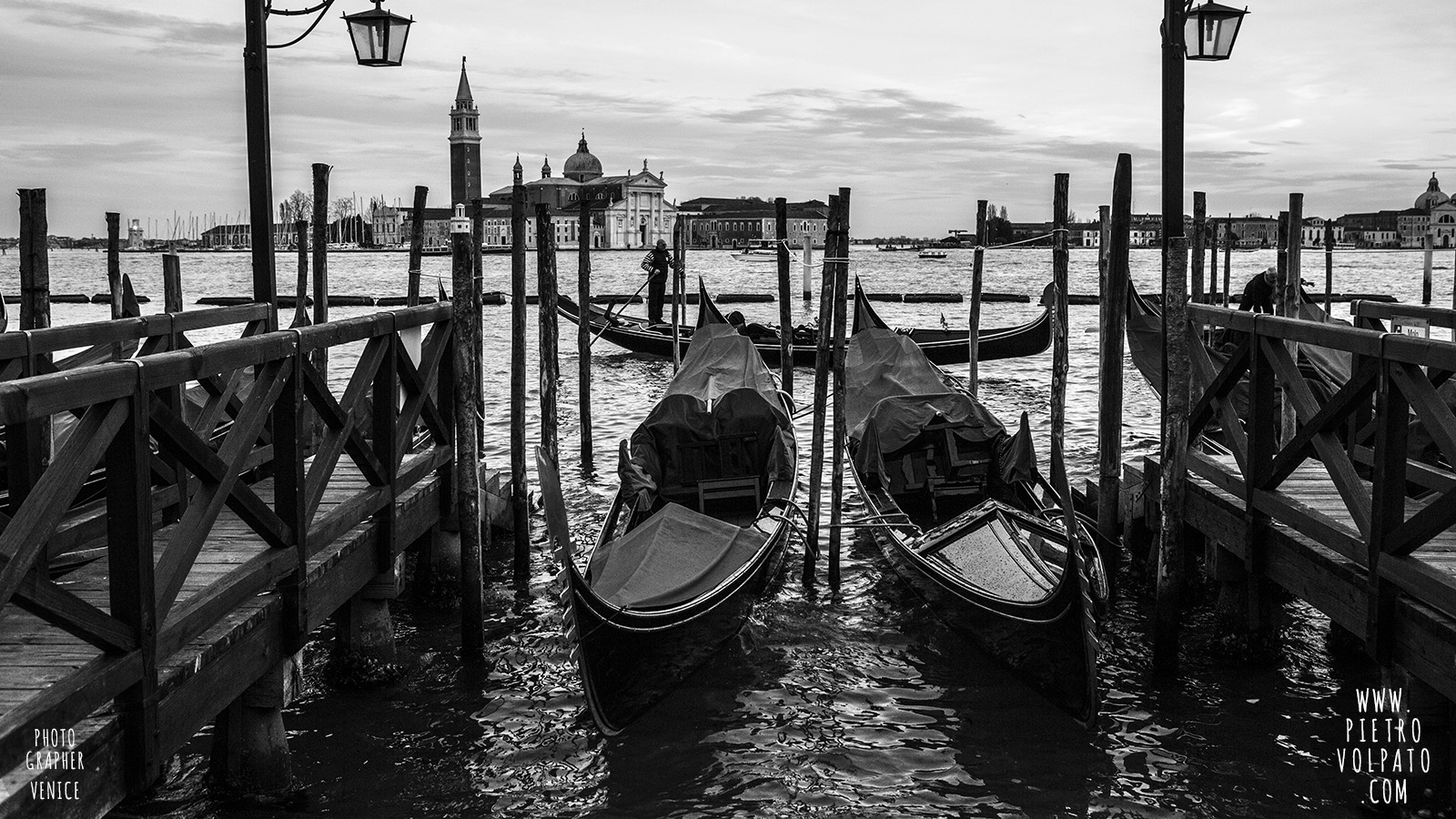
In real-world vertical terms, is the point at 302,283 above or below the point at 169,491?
above

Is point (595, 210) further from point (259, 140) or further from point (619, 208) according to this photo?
point (259, 140)

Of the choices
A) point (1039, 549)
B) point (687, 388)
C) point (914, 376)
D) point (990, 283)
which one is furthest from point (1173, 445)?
point (990, 283)

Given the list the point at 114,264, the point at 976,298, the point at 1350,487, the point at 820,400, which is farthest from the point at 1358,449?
the point at 114,264

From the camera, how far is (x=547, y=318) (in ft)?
27.5

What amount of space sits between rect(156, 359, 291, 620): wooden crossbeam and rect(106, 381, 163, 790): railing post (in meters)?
0.07

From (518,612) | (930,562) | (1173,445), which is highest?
(1173,445)

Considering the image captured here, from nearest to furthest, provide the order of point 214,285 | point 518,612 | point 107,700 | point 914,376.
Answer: point 107,700 → point 518,612 → point 914,376 → point 214,285

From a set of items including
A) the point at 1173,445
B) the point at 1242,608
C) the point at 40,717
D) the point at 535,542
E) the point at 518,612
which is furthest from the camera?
the point at 535,542

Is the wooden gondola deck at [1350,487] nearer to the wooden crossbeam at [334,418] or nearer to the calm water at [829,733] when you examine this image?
the calm water at [829,733]

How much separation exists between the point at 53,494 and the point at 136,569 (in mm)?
355

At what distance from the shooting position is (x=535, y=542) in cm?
738

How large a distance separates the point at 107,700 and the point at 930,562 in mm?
3606

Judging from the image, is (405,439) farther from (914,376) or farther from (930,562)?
(914,376)

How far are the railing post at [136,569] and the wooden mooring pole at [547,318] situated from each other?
474 cm
